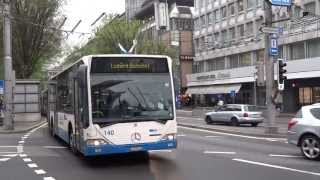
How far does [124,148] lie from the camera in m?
13.9

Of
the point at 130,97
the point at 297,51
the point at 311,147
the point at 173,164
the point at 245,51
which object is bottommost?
the point at 173,164

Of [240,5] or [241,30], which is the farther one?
[240,5]

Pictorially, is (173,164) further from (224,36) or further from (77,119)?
(224,36)

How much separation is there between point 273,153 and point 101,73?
576cm

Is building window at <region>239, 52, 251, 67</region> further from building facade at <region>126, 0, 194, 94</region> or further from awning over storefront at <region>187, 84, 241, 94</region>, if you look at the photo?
building facade at <region>126, 0, 194, 94</region>

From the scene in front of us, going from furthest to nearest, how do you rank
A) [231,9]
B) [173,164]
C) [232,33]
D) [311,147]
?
[231,9]
[232,33]
[311,147]
[173,164]

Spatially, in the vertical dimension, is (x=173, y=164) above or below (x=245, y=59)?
below

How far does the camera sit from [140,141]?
1400 cm

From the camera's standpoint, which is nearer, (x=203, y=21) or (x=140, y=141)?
(x=140, y=141)

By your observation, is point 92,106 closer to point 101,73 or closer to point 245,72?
point 101,73

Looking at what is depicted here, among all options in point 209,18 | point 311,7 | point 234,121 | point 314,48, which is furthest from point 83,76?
point 209,18

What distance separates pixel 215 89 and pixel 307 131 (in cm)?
5707

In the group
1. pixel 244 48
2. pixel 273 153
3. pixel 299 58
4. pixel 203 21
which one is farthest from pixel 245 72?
pixel 273 153

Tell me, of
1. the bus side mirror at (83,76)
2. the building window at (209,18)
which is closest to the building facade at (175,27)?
the building window at (209,18)
